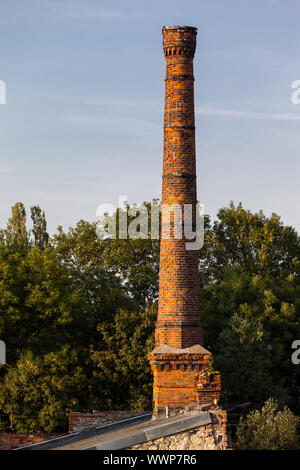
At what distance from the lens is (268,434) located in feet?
90.5

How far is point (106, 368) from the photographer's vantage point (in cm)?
3588

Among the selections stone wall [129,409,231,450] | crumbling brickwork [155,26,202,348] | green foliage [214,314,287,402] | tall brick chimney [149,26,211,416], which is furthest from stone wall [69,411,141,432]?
green foliage [214,314,287,402]

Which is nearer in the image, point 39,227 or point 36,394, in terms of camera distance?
point 36,394

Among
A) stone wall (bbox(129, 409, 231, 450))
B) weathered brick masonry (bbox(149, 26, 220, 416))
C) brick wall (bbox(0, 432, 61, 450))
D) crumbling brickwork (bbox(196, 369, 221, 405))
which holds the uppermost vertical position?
weathered brick masonry (bbox(149, 26, 220, 416))

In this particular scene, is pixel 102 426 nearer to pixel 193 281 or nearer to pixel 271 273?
pixel 193 281

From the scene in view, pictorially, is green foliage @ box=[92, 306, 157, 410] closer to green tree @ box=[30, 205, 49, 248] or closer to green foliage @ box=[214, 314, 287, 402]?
green foliage @ box=[214, 314, 287, 402]

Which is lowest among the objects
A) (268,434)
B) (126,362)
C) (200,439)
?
(268,434)

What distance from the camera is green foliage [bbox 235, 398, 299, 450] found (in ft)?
89.6

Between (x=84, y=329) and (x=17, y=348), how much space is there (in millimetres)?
3805

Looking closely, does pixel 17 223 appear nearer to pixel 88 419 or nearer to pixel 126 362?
pixel 126 362

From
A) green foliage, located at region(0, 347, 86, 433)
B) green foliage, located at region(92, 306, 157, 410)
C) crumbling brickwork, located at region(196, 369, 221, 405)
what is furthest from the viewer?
green foliage, located at region(92, 306, 157, 410)

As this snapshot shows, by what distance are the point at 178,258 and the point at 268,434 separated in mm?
6906

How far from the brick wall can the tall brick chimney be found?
14.0ft

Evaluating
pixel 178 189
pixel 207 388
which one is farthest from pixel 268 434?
pixel 178 189
